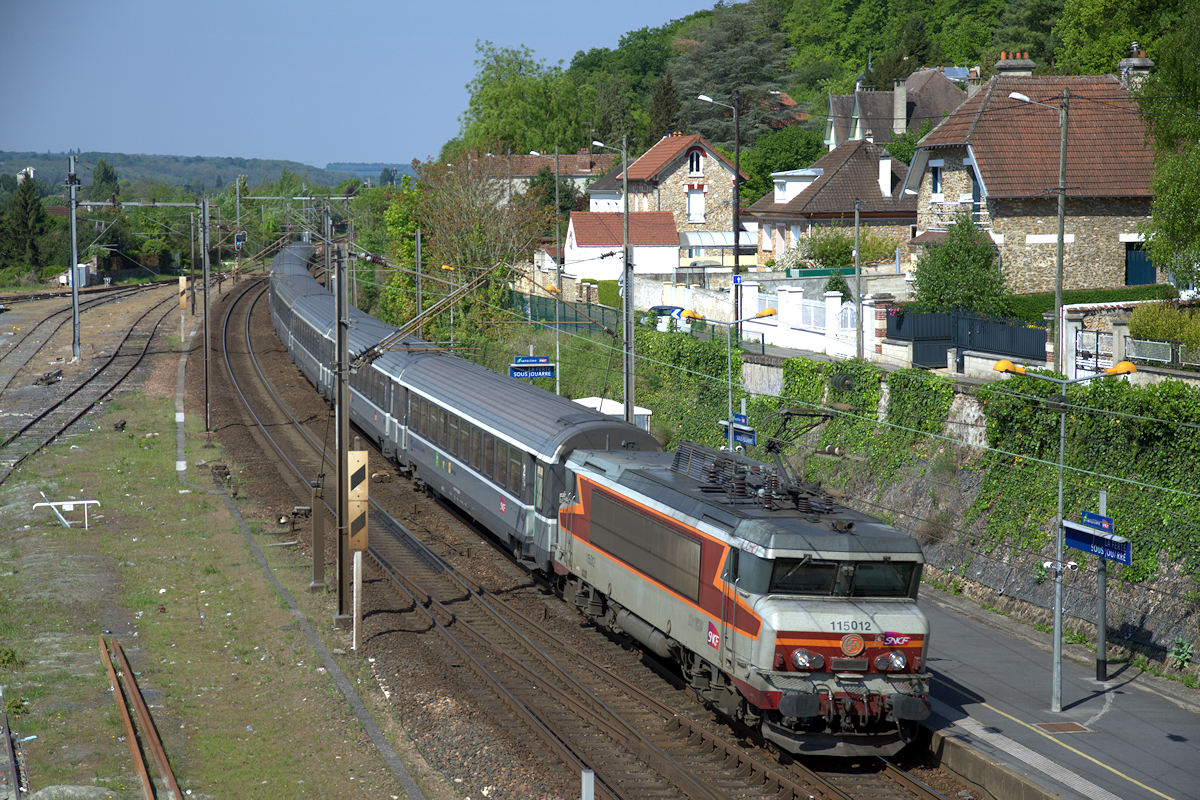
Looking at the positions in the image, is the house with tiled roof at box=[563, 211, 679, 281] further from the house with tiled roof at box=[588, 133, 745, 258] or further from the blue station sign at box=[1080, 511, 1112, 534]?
the blue station sign at box=[1080, 511, 1112, 534]

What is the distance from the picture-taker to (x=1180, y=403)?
19.6 meters

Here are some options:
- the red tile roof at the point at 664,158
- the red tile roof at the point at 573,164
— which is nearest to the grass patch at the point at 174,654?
the red tile roof at the point at 664,158

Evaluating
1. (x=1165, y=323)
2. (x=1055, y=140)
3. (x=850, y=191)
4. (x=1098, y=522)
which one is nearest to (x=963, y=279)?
(x=1165, y=323)

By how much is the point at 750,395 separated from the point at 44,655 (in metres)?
20.8

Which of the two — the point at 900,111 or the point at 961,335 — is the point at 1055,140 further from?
the point at 900,111

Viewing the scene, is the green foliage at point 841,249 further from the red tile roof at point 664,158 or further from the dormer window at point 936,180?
the red tile roof at point 664,158

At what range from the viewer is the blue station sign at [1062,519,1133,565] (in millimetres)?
15977

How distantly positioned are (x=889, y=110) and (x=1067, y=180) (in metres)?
41.5

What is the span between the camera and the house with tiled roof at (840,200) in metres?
57.5

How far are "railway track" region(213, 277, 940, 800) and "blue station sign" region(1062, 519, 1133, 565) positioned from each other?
4907mm

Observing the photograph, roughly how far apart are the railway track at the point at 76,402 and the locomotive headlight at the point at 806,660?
25337mm

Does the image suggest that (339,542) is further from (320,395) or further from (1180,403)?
(320,395)

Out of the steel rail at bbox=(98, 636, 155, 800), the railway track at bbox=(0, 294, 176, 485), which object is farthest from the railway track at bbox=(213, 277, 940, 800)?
the railway track at bbox=(0, 294, 176, 485)

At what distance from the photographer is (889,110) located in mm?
80250
